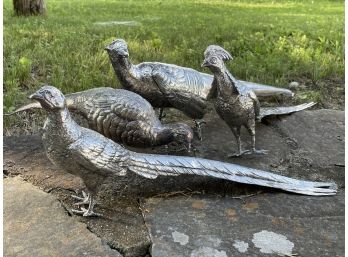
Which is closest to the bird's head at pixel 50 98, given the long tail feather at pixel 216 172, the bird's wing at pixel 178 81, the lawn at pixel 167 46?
the long tail feather at pixel 216 172

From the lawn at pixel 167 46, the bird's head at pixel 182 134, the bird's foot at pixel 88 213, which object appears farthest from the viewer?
the lawn at pixel 167 46

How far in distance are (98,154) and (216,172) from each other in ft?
2.15

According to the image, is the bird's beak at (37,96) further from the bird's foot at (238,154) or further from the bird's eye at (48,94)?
the bird's foot at (238,154)

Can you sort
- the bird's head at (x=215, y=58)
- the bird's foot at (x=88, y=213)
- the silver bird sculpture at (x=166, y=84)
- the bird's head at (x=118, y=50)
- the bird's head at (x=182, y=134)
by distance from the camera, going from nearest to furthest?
the bird's foot at (x=88, y=213)
the bird's head at (x=215, y=58)
the bird's head at (x=182, y=134)
the bird's head at (x=118, y=50)
the silver bird sculpture at (x=166, y=84)

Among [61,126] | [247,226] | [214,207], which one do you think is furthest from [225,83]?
[61,126]

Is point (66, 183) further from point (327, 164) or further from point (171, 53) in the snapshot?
point (171, 53)

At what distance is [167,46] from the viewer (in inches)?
282

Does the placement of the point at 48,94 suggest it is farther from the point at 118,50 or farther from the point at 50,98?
the point at 118,50

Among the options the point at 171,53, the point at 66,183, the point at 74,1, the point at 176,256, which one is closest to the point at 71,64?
the point at 171,53

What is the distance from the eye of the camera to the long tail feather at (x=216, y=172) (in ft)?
9.48

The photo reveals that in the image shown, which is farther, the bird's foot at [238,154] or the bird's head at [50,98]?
the bird's foot at [238,154]

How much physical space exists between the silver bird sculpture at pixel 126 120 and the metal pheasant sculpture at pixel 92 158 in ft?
1.21

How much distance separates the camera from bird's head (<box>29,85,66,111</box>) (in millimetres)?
2727

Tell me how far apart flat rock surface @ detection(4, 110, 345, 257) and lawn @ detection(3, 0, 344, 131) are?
4.99ft
